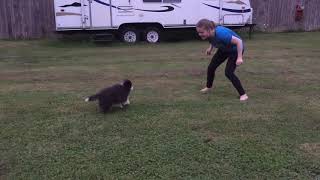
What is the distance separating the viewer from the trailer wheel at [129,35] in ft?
57.3

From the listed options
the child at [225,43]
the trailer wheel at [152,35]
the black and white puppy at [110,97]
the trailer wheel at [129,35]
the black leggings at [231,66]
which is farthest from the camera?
the trailer wheel at [152,35]

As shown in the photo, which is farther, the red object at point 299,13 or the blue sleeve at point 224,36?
the red object at point 299,13

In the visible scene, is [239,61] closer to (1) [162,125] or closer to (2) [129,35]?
(1) [162,125]

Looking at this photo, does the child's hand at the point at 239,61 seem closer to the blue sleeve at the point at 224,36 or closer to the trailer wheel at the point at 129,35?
the blue sleeve at the point at 224,36

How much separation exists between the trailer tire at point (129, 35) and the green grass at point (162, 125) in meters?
6.13

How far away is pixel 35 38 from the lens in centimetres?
1866

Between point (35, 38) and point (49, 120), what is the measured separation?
12951 millimetres

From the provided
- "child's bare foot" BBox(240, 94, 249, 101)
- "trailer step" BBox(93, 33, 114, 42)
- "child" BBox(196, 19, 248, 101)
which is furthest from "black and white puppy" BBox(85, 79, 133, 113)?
"trailer step" BBox(93, 33, 114, 42)

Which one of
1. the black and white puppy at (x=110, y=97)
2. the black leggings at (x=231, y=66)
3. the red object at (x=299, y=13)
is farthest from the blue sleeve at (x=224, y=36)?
the red object at (x=299, y=13)

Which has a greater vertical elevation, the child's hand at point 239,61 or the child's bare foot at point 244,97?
the child's hand at point 239,61

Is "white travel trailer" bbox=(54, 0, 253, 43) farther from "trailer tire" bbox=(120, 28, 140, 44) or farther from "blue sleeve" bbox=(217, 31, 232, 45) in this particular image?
"blue sleeve" bbox=(217, 31, 232, 45)

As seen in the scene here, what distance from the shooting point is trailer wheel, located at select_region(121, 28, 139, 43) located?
17.5m

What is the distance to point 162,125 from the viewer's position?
6.08 meters

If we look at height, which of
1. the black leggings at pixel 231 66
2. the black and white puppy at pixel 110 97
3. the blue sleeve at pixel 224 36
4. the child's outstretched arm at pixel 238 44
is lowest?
the black and white puppy at pixel 110 97
